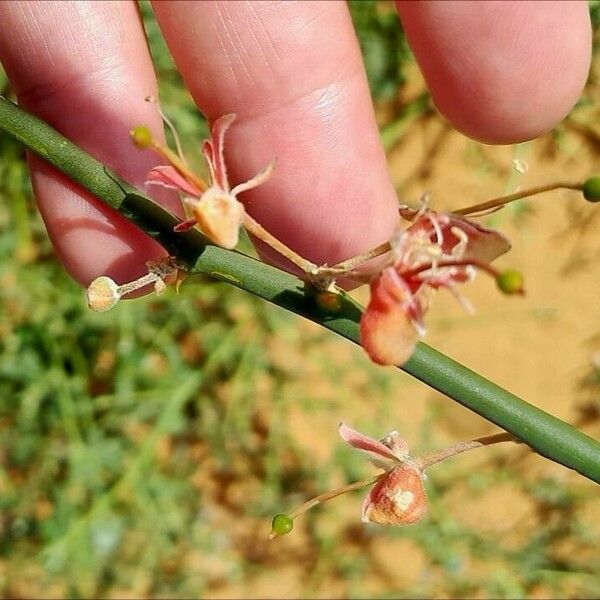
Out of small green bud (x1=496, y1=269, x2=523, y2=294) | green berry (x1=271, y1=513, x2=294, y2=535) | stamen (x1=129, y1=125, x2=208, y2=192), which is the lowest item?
green berry (x1=271, y1=513, x2=294, y2=535)

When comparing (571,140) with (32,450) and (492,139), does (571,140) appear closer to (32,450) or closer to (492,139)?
(492,139)

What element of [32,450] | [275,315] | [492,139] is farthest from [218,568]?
[492,139]

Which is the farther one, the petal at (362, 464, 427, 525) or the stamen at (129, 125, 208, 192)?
the petal at (362, 464, 427, 525)

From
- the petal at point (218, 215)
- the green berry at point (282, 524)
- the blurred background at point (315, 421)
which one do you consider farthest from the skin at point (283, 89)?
the blurred background at point (315, 421)

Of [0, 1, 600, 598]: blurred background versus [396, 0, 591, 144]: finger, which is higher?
[396, 0, 591, 144]: finger

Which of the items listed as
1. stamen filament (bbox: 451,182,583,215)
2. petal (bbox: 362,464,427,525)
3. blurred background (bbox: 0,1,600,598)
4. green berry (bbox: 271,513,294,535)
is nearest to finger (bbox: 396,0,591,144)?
stamen filament (bbox: 451,182,583,215)

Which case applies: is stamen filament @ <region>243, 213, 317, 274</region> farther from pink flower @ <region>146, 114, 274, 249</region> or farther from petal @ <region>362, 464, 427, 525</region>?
petal @ <region>362, 464, 427, 525</region>
